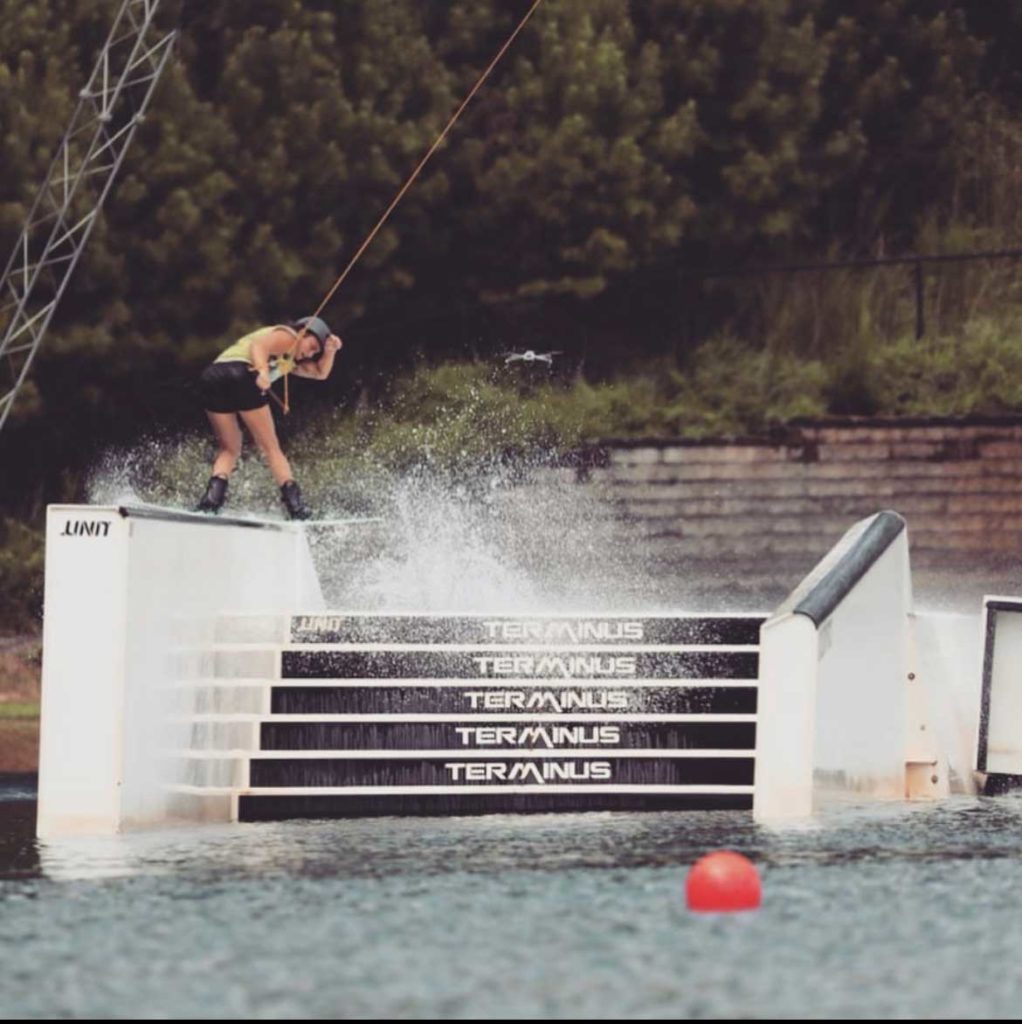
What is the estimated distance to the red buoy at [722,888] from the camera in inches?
404

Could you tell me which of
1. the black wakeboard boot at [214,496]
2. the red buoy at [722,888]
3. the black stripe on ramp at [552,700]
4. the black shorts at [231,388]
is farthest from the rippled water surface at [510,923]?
the black shorts at [231,388]

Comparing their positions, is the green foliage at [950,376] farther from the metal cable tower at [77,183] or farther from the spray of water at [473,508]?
the metal cable tower at [77,183]

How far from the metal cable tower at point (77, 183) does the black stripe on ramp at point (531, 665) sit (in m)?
10.3

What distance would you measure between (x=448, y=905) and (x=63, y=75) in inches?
686

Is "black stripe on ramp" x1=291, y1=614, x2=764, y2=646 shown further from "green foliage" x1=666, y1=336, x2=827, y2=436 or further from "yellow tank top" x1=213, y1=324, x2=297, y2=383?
"green foliage" x1=666, y1=336, x2=827, y2=436

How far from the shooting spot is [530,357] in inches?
1207

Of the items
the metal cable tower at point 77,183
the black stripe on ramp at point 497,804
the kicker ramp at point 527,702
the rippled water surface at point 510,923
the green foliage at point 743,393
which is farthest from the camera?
the green foliage at point 743,393

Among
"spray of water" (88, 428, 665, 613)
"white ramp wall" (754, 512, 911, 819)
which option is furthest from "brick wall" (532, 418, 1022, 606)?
"white ramp wall" (754, 512, 911, 819)

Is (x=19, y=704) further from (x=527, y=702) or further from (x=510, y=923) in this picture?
(x=510, y=923)

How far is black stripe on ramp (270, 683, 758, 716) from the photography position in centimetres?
1524

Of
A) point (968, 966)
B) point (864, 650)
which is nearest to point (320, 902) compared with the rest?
point (968, 966)

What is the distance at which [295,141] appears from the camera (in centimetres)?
2830

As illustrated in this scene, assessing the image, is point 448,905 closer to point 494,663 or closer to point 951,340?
point 494,663

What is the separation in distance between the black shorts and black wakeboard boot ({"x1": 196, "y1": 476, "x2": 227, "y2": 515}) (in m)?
0.51
